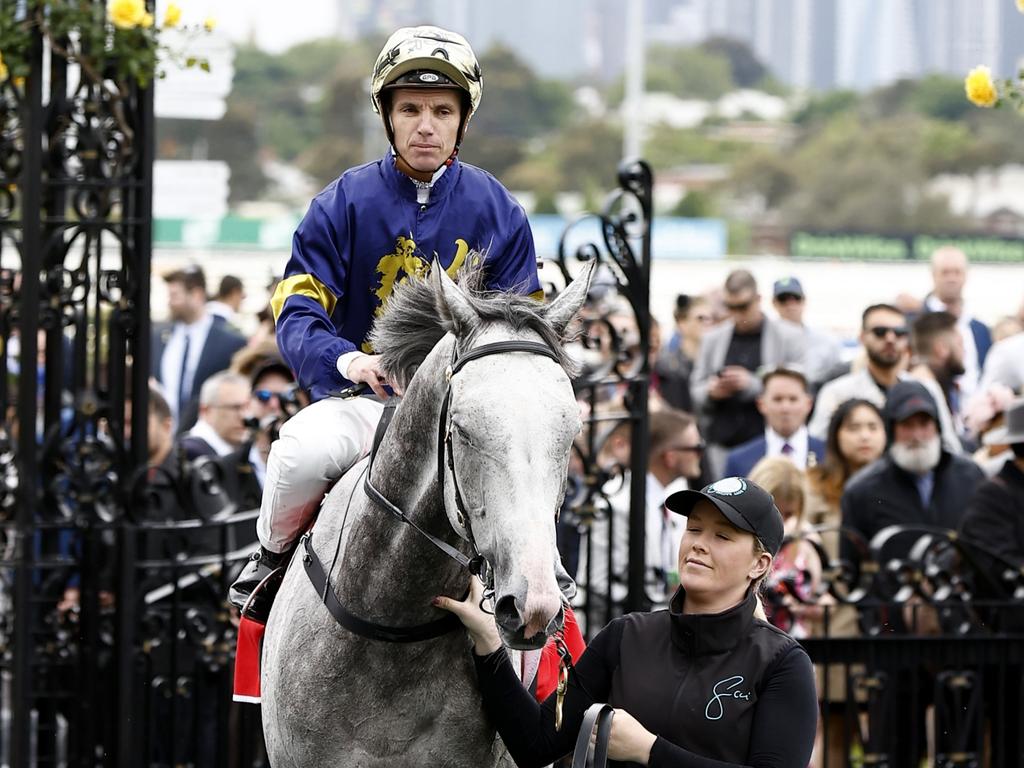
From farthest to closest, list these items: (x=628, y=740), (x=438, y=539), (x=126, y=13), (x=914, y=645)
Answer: (x=914, y=645), (x=126, y=13), (x=438, y=539), (x=628, y=740)

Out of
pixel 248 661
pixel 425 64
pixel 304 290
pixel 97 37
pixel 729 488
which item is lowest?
pixel 248 661

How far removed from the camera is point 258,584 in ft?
15.3

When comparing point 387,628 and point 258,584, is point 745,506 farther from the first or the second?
point 258,584

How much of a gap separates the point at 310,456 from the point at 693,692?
3.94 feet

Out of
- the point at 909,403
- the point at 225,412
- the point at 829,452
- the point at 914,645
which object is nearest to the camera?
the point at 914,645

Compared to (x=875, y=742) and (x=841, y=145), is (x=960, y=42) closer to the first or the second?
(x=841, y=145)

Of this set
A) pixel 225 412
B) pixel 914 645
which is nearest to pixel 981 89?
pixel 914 645

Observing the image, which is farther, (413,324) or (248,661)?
(248,661)

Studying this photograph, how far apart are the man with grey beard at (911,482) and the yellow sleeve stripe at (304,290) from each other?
4.07 m

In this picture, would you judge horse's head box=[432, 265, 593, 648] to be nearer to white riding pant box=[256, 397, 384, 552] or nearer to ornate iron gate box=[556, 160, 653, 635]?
white riding pant box=[256, 397, 384, 552]

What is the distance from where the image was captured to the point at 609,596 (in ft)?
22.6

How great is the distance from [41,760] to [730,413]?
15.9ft

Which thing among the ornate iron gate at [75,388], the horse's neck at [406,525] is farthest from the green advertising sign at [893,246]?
the horse's neck at [406,525]

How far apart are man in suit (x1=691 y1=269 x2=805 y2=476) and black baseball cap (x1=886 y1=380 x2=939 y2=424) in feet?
6.43
